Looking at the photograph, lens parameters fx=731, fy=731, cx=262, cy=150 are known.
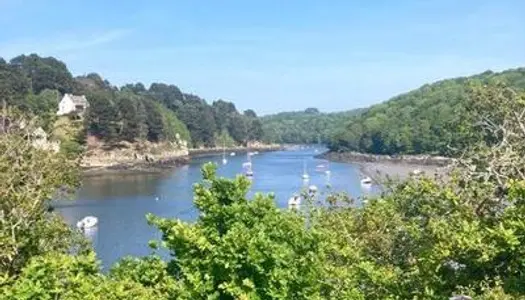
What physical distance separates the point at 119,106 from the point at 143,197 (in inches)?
1875

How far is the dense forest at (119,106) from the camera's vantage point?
373ft

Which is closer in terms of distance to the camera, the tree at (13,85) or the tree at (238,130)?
the tree at (13,85)

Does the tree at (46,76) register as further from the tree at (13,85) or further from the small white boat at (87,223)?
the small white boat at (87,223)

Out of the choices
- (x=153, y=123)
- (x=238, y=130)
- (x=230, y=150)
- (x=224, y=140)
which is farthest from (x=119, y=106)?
(x=238, y=130)

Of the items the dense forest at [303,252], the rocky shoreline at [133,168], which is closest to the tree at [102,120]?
the rocky shoreline at [133,168]

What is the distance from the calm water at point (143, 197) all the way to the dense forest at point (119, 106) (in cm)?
1149

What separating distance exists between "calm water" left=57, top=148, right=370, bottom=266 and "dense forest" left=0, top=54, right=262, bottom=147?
11.5 meters

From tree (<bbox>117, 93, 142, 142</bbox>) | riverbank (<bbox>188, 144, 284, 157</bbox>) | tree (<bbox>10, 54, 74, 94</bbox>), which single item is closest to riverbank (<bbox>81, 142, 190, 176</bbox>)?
tree (<bbox>117, 93, 142, 142</bbox>)

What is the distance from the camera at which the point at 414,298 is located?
38.7ft

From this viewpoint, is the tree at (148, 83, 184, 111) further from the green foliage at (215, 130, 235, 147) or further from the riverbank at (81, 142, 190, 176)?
the riverbank at (81, 142, 190, 176)

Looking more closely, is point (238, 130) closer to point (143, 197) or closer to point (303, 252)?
point (143, 197)

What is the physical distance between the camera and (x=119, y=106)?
11831 centimetres

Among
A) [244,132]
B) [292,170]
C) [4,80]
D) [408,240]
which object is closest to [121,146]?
[4,80]

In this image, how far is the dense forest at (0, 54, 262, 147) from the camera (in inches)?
4471
